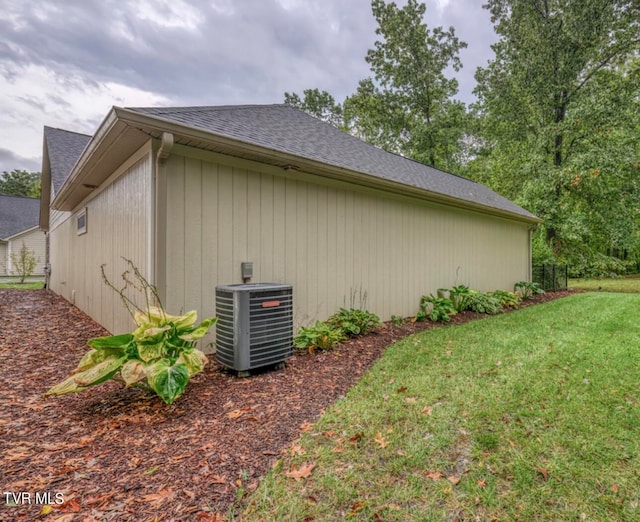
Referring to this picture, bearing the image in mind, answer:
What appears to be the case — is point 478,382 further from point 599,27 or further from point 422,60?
point 422,60

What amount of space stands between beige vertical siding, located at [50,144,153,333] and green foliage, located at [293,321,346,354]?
2.03 metres

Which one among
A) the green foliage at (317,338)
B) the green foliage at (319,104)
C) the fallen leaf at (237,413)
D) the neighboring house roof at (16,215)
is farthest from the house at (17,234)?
the fallen leaf at (237,413)

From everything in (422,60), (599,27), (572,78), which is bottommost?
(572,78)

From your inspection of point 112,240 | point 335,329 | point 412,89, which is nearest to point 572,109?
point 412,89

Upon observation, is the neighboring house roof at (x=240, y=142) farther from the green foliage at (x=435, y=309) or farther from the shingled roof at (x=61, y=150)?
the green foliage at (x=435, y=309)

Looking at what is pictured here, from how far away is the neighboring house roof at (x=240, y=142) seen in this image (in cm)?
358

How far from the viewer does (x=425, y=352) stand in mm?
4273

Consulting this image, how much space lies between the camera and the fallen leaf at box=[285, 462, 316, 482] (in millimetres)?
1919

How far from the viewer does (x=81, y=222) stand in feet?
24.8

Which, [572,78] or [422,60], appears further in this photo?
[422,60]

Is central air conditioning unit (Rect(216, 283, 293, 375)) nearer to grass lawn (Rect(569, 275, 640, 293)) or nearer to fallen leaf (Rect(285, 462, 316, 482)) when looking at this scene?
fallen leaf (Rect(285, 462, 316, 482))

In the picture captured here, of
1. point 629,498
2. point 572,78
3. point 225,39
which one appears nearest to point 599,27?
point 572,78

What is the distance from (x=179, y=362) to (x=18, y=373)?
7.31ft

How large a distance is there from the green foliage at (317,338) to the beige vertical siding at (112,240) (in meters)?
2.03
